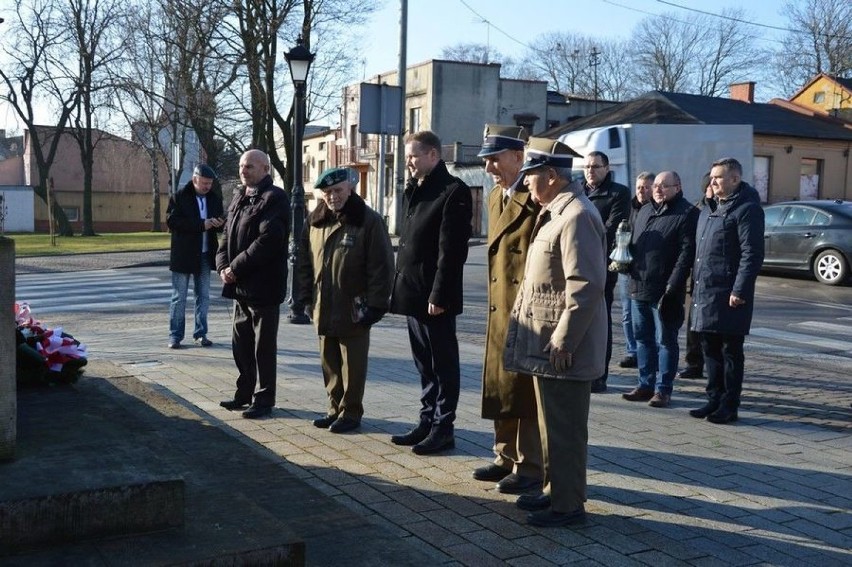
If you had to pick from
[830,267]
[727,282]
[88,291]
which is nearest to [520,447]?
[727,282]

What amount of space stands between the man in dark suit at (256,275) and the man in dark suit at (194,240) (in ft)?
9.52

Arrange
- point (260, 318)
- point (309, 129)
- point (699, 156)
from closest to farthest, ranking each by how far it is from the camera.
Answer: point (260, 318)
point (699, 156)
point (309, 129)

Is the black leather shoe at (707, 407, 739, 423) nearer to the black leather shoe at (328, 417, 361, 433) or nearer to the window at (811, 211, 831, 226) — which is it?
the black leather shoe at (328, 417, 361, 433)

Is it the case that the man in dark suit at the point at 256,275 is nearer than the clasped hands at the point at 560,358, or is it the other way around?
the clasped hands at the point at 560,358

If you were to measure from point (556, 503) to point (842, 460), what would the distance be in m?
2.49

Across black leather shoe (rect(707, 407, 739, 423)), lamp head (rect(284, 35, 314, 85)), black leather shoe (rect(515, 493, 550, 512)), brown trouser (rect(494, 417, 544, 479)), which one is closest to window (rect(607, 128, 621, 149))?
lamp head (rect(284, 35, 314, 85))

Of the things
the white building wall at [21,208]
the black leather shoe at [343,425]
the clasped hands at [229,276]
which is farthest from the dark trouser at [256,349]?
the white building wall at [21,208]

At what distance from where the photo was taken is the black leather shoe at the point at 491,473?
5.41 m

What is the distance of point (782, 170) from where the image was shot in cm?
4072

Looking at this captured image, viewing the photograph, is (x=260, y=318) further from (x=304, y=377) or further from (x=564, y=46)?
(x=564, y=46)

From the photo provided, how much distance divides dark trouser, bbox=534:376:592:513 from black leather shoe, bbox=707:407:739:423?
2.66 m

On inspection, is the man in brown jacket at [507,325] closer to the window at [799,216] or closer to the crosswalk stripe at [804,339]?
the crosswalk stripe at [804,339]

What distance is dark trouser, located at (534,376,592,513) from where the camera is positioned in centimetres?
464

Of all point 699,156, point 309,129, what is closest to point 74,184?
point 309,129
